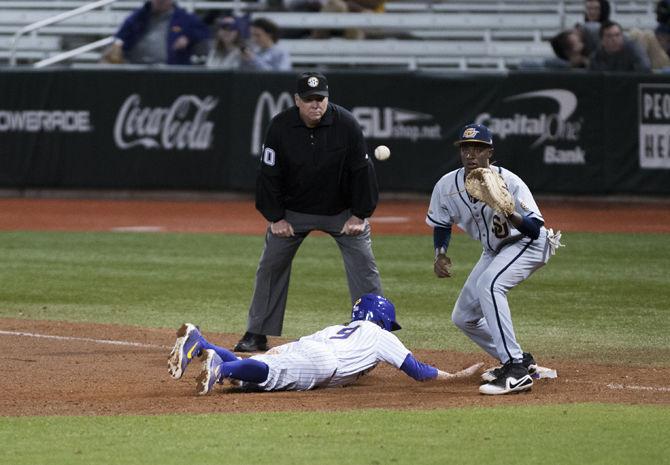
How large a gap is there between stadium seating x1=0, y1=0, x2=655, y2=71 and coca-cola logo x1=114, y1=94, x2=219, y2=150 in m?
2.55

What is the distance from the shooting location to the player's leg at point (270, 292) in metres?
9.29

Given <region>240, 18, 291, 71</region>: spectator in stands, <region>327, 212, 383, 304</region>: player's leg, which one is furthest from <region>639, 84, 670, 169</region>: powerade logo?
<region>327, 212, 383, 304</region>: player's leg

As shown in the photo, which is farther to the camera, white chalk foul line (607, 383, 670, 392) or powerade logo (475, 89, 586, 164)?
powerade logo (475, 89, 586, 164)

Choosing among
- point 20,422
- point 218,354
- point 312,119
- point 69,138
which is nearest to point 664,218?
point 69,138

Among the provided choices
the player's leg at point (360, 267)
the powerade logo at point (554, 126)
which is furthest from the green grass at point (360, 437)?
the powerade logo at point (554, 126)

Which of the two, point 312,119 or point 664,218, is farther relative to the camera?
point 664,218

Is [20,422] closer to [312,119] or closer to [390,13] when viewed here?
[312,119]

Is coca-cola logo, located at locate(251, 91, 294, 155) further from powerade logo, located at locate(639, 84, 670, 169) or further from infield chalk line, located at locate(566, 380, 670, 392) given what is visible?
infield chalk line, located at locate(566, 380, 670, 392)

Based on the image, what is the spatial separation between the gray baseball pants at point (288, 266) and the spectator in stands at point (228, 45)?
37.1 feet

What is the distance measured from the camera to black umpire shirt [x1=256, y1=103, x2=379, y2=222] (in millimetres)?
8922

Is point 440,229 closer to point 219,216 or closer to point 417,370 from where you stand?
point 417,370

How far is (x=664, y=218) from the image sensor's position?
59.4 feet

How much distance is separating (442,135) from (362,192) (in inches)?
430

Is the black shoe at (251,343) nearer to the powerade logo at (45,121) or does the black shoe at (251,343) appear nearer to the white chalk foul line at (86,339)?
the white chalk foul line at (86,339)
